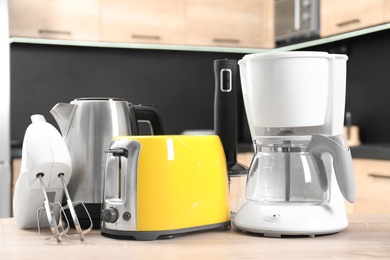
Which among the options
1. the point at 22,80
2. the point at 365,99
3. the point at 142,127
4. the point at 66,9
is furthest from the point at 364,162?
the point at 22,80

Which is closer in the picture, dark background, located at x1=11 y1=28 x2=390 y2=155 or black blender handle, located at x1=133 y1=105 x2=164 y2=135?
black blender handle, located at x1=133 y1=105 x2=164 y2=135

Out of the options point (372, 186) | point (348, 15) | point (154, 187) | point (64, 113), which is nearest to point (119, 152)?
point (154, 187)

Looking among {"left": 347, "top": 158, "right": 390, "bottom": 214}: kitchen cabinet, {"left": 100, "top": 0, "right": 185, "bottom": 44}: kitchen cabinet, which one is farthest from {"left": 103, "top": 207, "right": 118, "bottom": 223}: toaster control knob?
{"left": 100, "top": 0, "right": 185, "bottom": 44}: kitchen cabinet

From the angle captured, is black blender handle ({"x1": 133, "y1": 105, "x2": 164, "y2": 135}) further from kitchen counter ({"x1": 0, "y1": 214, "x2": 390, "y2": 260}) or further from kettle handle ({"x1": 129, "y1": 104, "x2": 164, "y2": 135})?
kitchen counter ({"x1": 0, "y1": 214, "x2": 390, "y2": 260})

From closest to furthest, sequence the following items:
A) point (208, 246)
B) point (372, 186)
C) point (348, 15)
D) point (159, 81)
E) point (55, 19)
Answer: point (208, 246)
point (372, 186)
point (348, 15)
point (55, 19)
point (159, 81)

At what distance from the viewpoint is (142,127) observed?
3768 millimetres

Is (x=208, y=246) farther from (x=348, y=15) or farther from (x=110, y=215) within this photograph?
(x=348, y=15)

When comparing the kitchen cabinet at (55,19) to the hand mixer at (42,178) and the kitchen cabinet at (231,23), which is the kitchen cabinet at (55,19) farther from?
the hand mixer at (42,178)

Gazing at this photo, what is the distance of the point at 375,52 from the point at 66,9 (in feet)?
5.70

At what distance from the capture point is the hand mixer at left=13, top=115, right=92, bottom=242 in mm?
1121

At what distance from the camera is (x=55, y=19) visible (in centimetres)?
351

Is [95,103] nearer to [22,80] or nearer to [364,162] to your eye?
[364,162]

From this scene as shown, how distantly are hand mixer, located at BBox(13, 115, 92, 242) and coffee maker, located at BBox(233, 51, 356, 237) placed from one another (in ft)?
1.13

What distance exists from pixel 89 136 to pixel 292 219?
16.9 inches
